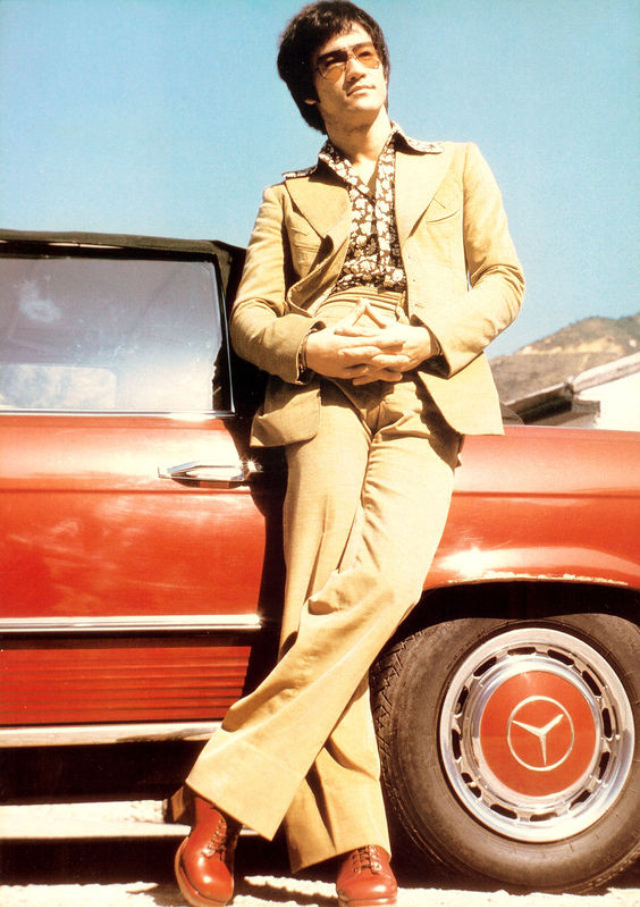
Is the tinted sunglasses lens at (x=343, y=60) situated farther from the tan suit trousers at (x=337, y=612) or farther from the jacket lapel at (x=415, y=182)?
the tan suit trousers at (x=337, y=612)

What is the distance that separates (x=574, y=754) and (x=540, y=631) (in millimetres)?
317

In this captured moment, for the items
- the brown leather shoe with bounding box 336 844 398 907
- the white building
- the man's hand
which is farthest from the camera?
the white building

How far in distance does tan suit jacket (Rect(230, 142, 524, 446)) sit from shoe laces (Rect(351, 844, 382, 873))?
96 centimetres

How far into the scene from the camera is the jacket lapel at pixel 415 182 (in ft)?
8.21

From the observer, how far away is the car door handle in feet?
7.85

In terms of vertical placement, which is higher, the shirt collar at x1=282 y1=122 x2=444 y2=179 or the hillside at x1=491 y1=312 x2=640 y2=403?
the shirt collar at x1=282 y1=122 x2=444 y2=179

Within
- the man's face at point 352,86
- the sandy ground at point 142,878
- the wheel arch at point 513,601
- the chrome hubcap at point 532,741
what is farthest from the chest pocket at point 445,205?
the sandy ground at point 142,878

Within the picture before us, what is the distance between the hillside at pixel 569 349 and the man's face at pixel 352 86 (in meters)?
93.1

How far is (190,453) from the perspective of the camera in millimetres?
2434

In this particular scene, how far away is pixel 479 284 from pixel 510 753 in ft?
3.95

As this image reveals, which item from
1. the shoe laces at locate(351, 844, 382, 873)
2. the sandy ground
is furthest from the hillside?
the shoe laces at locate(351, 844, 382, 873)

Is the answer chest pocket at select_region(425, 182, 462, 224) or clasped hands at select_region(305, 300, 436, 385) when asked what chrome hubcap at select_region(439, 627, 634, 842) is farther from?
chest pocket at select_region(425, 182, 462, 224)

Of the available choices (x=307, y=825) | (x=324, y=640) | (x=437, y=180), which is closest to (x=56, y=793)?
(x=307, y=825)

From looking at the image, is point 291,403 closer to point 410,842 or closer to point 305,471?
point 305,471
